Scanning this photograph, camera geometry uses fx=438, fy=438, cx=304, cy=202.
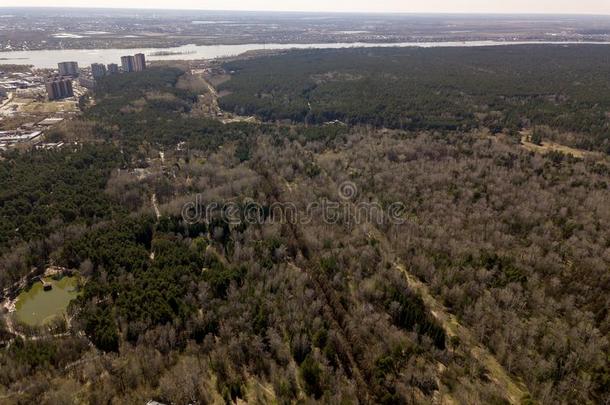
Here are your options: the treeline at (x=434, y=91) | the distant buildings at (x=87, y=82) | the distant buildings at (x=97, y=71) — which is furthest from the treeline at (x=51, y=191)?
the distant buildings at (x=97, y=71)

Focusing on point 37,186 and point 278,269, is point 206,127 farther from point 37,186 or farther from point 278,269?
point 278,269

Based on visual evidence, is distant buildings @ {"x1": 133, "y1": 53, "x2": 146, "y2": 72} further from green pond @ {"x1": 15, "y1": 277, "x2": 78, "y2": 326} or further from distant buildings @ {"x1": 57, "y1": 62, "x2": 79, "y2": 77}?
green pond @ {"x1": 15, "y1": 277, "x2": 78, "y2": 326}

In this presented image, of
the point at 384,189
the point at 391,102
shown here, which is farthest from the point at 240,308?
the point at 391,102

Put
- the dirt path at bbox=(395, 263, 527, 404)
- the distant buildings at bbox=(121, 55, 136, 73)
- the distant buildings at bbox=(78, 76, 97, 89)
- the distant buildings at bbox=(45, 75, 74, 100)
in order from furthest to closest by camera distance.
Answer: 1. the distant buildings at bbox=(121, 55, 136, 73)
2. the distant buildings at bbox=(78, 76, 97, 89)
3. the distant buildings at bbox=(45, 75, 74, 100)
4. the dirt path at bbox=(395, 263, 527, 404)

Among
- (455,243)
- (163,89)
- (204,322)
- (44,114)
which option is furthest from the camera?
(163,89)

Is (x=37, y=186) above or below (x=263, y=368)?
above

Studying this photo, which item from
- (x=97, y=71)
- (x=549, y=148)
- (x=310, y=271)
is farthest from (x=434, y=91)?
(x=97, y=71)

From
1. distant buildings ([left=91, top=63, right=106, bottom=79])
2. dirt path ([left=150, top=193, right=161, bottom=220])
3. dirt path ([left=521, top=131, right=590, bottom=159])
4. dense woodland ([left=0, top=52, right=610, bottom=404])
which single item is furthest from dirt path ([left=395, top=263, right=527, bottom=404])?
distant buildings ([left=91, top=63, right=106, bottom=79])

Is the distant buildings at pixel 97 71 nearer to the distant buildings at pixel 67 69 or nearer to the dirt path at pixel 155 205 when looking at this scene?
the distant buildings at pixel 67 69
